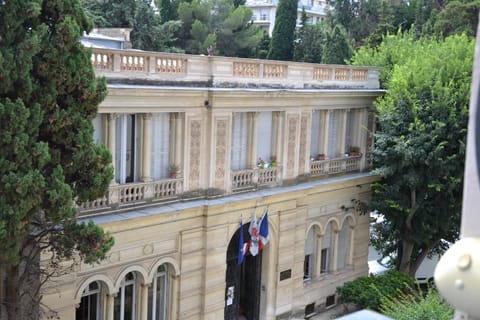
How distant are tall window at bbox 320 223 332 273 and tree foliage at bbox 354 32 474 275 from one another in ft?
6.55

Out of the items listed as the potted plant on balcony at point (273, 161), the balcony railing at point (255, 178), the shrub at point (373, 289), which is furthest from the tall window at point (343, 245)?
the potted plant on balcony at point (273, 161)

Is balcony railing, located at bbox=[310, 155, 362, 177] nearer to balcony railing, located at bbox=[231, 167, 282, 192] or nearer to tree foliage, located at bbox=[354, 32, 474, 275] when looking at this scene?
tree foliage, located at bbox=[354, 32, 474, 275]

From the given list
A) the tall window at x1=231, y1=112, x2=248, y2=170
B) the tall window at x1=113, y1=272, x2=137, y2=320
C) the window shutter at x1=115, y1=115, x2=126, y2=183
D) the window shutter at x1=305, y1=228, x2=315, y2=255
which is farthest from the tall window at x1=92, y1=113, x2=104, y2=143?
the window shutter at x1=305, y1=228, x2=315, y2=255

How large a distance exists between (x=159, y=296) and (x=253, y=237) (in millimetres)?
3457

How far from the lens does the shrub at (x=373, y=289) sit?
72.6 ft

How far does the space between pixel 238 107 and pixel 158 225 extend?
446 centimetres

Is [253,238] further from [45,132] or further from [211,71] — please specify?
[45,132]

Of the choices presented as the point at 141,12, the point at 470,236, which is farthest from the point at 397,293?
the point at 141,12

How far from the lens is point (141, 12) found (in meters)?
54.8

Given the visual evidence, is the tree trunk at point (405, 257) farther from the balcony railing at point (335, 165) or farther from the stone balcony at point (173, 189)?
the stone balcony at point (173, 189)

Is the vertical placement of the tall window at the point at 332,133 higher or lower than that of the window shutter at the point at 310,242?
higher

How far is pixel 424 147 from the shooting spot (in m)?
22.4

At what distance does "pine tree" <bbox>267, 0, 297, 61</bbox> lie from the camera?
2557 inches

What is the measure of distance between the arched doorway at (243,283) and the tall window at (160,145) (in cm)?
367
